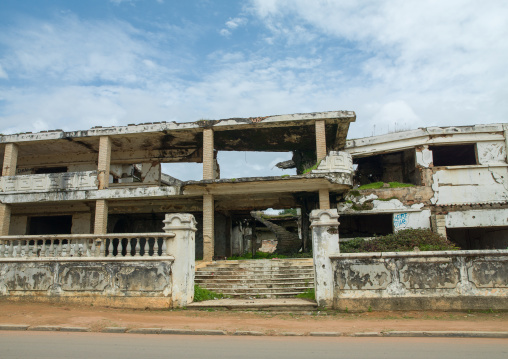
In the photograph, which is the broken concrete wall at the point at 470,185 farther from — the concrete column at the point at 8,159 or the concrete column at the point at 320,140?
the concrete column at the point at 8,159

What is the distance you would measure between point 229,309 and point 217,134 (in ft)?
31.9

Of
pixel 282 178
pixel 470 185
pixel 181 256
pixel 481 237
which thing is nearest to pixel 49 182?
pixel 282 178

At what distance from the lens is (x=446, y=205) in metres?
15.4

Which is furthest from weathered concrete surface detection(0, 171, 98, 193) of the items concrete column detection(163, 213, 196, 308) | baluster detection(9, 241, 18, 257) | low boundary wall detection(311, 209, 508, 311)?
low boundary wall detection(311, 209, 508, 311)

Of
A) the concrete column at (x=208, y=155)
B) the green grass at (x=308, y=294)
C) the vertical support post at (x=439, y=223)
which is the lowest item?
the green grass at (x=308, y=294)

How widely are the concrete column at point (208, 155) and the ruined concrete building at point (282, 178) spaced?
0.04 meters

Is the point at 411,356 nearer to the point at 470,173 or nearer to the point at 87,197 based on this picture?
the point at 470,173

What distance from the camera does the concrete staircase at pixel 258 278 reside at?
10.2 metres

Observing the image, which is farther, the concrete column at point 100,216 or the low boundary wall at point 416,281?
the concrete column at point 100,216

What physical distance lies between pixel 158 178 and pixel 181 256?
11417 millimetres

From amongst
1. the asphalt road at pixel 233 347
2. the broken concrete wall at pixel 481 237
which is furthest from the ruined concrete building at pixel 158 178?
the asphalt road at pixel 233 347

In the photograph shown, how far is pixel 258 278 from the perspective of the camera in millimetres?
11273

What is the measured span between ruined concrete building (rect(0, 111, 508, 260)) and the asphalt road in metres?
8.45

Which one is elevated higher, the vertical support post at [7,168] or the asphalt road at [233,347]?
the vertical support post at [7,168]
